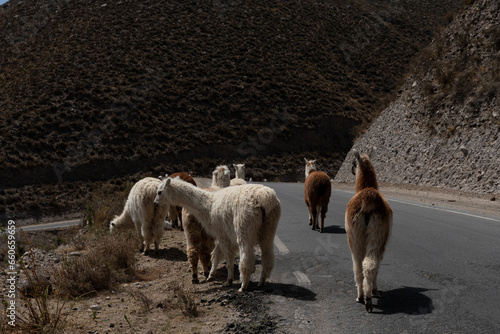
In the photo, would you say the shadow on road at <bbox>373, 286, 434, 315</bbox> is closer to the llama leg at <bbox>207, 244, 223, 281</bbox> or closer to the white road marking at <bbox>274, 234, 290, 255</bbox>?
the llama leg at <bbox>207, 244, 223, 281</bbox>

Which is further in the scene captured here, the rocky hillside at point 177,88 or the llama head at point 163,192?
the rocky hillside at point 177,88

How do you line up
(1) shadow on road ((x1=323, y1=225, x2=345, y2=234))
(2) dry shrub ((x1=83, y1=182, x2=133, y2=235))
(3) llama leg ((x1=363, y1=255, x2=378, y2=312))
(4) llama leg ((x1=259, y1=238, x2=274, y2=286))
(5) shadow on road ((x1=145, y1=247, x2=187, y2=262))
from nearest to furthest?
(3) llama leg ((x1=363, y1=255, x2=378, y2=312)) → (4) llama leg ((x1=259, y1=238, x2=274, y2=286)) → (5) shadow on road ((x1=145, y1=247, x2=187, y2=262)) → (1) shadow on road ((x1=323, y1=225, x2=345, y2=234)) → (2) dry shrub ((x1=83, y1=182, x2=133, y2=235))

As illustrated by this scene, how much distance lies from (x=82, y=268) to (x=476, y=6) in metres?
27.6

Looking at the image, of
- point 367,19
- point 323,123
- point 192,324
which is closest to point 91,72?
point 323,123

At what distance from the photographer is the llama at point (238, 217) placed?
6.21 metres

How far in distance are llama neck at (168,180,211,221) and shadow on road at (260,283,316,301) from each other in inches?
58.0

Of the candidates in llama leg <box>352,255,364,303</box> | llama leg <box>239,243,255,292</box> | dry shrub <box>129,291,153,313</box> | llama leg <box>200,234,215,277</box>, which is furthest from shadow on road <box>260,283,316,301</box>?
dry shrub <box>129,291,153,313</box>

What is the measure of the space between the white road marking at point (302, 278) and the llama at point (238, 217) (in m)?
0.54

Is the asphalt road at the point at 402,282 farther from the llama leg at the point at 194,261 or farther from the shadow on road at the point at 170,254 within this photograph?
the shadow on road at the point at 170,254

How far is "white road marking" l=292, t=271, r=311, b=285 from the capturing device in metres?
6.60

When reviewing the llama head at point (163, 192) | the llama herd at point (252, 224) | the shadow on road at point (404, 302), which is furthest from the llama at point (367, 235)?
the llama head at point (163, 192)

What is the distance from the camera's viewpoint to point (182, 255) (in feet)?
32.3

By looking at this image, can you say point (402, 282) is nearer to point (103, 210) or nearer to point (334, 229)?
point (334, 229)

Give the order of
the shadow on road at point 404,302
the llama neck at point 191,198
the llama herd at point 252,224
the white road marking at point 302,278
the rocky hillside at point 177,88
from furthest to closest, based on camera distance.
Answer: the rocky hillside at point 177,88, the llama neck at point 191,198, the white road marking at point 302,278, the llama herd at point 252,224, the shadow on road at point 404,302
